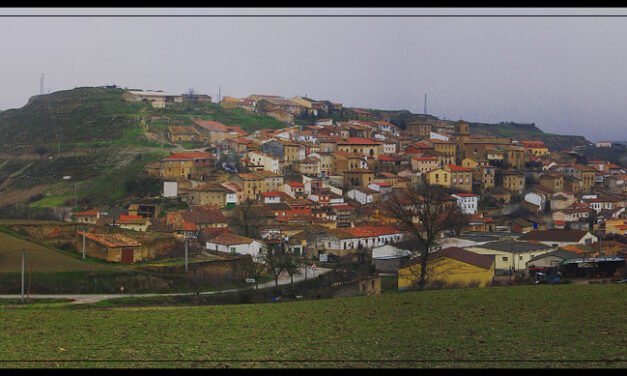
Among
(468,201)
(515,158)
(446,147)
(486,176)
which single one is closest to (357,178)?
(468,201)

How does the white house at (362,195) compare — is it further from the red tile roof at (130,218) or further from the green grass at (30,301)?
the green grass at (30,301)

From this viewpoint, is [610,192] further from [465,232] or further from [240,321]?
[240,321]

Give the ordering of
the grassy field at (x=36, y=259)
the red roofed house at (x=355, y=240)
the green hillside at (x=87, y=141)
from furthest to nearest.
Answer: the green hillside at (x=87, y=141), the red roofed house at (x=355, y=240), the grassy field at (x=36, y=259)

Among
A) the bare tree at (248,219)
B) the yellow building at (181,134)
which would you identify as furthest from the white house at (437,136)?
the bare tree at (248,219)

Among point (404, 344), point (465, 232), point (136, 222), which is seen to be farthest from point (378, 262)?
point (404, 344)

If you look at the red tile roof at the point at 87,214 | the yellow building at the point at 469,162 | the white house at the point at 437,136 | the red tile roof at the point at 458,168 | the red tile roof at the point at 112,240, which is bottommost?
the red tile roof at the point at 87,214

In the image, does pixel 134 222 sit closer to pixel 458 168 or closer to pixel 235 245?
pixel 235 245
